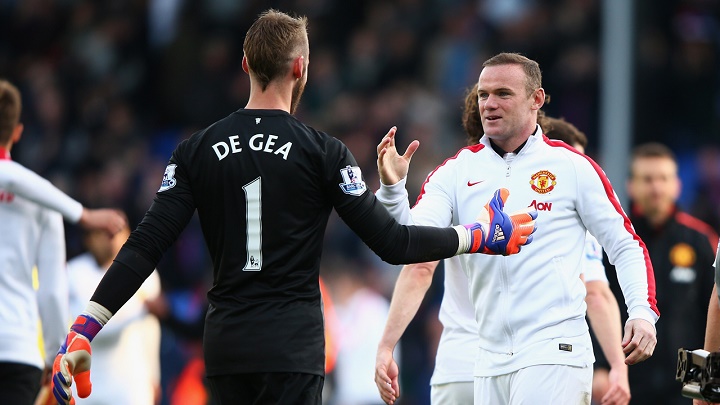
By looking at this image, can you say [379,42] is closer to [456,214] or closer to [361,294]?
[361,294]

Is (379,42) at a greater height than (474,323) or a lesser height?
greater

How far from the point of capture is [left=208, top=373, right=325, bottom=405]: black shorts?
492cm

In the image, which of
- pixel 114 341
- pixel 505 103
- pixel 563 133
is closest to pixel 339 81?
pixel 114 341

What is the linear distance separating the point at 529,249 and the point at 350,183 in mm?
1127

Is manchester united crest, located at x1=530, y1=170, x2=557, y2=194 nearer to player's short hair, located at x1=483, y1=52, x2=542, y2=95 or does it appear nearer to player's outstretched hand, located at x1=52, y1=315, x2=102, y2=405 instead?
player's short hair, located at x1=483, y1=52, x2=542, y2=95

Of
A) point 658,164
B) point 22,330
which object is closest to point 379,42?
point 658,164

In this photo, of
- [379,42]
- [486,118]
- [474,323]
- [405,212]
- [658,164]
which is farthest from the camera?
[379,42]

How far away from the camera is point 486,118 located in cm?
599

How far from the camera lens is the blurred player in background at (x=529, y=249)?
557 cm

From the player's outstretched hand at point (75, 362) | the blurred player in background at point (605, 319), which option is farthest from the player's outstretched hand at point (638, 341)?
the player's outstretched hand at point (75, 362)

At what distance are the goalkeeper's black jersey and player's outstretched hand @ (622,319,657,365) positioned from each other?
900 millimetres

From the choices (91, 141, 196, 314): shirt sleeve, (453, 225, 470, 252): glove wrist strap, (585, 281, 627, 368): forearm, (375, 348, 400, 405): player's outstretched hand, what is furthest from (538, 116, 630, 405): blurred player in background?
(91, 141, 196, 314): shirt sleeve

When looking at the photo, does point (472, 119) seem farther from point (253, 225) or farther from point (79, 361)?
point (79, 361)

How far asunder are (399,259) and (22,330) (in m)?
2.79
